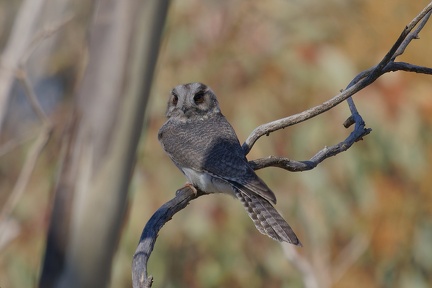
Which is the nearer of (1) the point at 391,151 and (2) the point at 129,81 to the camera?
(2) the point at 129,81

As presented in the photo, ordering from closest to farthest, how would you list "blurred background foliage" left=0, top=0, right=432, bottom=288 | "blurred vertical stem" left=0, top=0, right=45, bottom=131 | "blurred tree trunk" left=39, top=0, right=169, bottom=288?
1. "blurred tree trunk" left=39, top=0, right=169, bottom=288
2. "blurred vertical stem" left=0, top=0, right=45, bottom=131
3. "blurred background foliage" left=0, top=0, right=432, bottom=288

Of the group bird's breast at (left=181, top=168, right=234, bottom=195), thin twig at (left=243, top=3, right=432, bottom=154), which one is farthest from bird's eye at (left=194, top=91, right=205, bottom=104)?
thin twig at (left=243, top=3, right=432, bottom=154)

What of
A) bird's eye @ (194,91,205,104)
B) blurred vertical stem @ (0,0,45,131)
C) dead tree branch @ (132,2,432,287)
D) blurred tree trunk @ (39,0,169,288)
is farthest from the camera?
blurred vertical stem @ (0,0,45,131)

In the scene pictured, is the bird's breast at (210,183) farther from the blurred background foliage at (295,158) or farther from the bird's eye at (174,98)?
the blurred background foliage at (295,158)

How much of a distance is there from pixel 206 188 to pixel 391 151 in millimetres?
2943

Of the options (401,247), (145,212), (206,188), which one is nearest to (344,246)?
(401,247)

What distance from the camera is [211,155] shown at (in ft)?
10.3

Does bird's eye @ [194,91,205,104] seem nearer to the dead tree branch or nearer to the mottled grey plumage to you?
the mottled grey plumage

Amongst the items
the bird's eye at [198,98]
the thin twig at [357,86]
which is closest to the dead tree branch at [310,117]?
the thin twig at [357,86]

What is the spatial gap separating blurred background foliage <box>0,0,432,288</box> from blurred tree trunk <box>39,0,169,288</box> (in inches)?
47.3

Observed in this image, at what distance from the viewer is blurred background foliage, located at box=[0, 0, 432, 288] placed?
546cm

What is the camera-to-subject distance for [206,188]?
3.00 metres

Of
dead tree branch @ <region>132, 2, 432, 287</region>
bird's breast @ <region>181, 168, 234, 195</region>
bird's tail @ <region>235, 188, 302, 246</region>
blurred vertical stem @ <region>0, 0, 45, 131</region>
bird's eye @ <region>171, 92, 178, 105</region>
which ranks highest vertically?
blurred vertical stem @ <region>0, 0, 45, 131</region>

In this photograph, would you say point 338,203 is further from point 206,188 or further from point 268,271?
point 206,188
